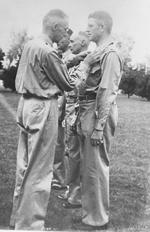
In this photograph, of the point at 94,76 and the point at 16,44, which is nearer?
the point at 94,76

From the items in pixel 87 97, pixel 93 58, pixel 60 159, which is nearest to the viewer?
pixel 93 58

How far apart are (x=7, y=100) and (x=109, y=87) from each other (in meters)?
0.78

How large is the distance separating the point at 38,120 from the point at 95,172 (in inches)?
20.6

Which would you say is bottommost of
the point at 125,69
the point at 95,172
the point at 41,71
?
the point at 95,172

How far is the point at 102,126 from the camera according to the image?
9.29 feet

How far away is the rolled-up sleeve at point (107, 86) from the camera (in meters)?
2.81

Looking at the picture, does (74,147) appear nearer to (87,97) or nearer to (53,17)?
(87,97)

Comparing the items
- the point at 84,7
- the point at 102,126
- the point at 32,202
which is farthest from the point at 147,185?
the point at 84,7

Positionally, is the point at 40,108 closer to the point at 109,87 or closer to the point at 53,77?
the point at 53,77

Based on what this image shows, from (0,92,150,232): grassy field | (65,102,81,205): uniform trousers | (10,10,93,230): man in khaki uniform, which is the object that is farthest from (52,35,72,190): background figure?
(10,10,93,230): man in khaki uniform

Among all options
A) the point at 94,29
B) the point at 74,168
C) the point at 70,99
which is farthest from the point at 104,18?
the point at 74,168

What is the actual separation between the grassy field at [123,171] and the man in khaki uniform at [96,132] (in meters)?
0.13

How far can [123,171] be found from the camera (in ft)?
12.0

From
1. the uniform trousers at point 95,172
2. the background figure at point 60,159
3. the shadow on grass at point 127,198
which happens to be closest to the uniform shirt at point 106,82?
the uniform trousers at point 95,172
